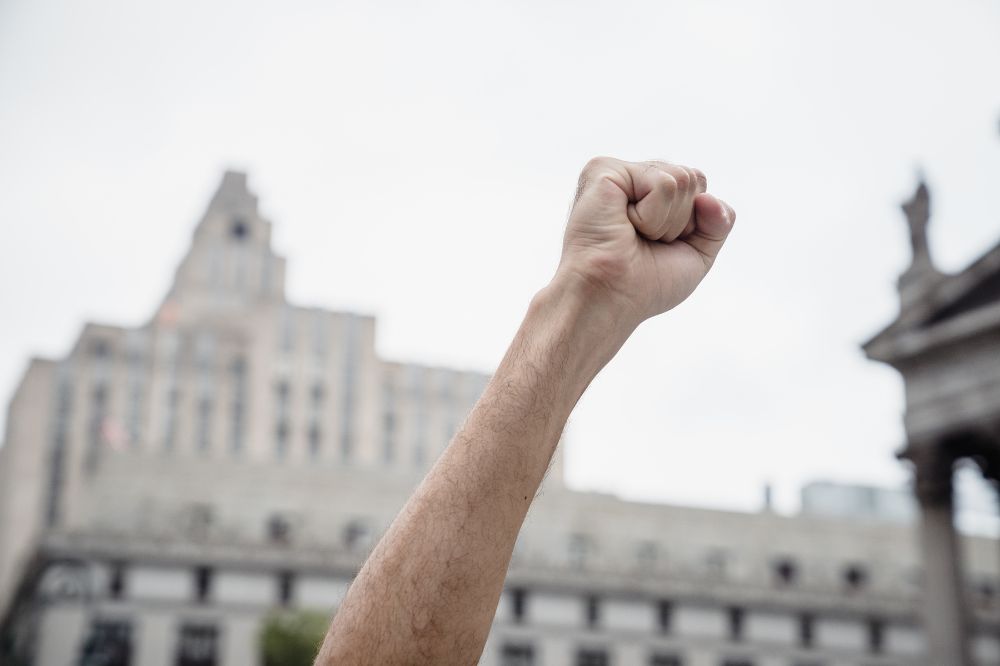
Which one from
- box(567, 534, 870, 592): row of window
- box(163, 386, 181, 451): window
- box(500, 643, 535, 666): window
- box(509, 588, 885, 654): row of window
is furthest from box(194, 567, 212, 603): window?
box(163, 386, 181, 451): window

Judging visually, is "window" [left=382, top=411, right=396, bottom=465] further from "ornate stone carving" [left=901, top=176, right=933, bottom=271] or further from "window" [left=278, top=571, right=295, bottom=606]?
"ornate stone carving" [left=901, top=176, right=933, bottom=271]

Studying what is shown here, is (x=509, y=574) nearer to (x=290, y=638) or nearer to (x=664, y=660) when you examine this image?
(x=664, y=660)

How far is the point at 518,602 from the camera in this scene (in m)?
51.0

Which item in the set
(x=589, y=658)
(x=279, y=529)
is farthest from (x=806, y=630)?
(x=279, y=529)

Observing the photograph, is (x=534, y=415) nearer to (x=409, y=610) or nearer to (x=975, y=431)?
(x=409, y=610)

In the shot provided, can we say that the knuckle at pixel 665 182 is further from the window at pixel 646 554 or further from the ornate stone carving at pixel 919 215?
the window at pixel 646 554

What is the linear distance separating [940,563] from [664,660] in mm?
30579

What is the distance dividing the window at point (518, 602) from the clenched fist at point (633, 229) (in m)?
49.9

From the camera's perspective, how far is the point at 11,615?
2231 inches

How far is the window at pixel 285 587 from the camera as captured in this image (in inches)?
1916

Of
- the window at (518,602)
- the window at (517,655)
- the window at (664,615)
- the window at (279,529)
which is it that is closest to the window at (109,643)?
the window at (279,529)

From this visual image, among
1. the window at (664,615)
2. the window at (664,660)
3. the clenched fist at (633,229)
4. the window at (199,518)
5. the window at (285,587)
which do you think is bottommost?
the window at (664,660)

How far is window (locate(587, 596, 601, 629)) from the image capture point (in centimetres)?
5147

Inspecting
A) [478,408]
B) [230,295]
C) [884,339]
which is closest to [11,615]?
[230,295]
